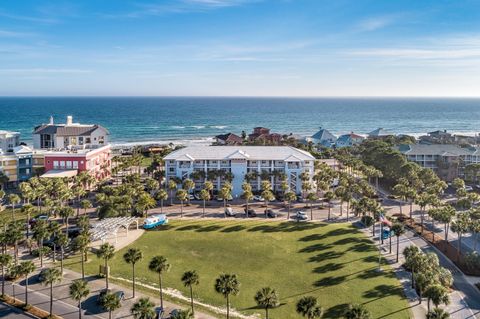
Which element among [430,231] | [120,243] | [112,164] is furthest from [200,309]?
[112,164]

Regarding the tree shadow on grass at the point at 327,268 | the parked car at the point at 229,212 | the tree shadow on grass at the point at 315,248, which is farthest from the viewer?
the parked car at the point at 229,212

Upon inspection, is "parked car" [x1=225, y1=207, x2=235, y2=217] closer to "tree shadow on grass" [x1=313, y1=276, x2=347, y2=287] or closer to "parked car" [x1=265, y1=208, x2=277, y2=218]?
"parked car" [x1=265, y1=208, x2=277, y2=218]

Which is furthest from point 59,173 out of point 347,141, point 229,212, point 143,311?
point 347,141

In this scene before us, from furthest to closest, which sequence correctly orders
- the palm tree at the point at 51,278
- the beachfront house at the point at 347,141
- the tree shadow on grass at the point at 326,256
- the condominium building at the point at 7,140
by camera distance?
the beachfront house at the point at 347,141, the condominium building at the point at 7,140, the tree shadow on grass at the point at 326,256, the palm tree at the point at 51,278

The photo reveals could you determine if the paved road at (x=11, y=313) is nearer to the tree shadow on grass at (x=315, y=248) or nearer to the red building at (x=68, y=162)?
the tree shadow on grass at (x=315, y=248)

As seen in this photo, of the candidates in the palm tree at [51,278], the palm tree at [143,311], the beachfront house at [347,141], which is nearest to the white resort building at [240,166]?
the palm tree at [51,278]
